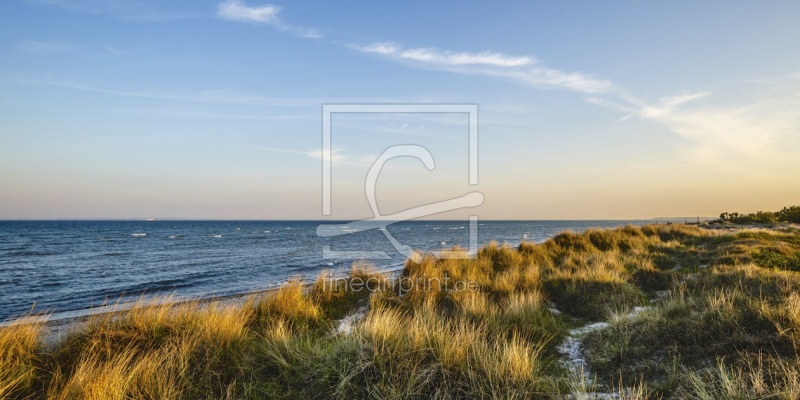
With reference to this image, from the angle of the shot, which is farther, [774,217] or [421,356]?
[774,217]

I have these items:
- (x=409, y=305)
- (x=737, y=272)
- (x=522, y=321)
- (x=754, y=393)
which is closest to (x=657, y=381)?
(x=754, y=393)

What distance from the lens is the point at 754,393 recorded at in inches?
141

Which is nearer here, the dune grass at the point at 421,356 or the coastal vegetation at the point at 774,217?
the dune grass at the point at 421,356

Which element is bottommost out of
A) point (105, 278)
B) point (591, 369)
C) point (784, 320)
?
point (105, 278)

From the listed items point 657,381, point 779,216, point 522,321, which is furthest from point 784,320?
point 779,216

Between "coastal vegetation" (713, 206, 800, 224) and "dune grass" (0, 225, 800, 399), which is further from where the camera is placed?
"coastal vegetation" (713, 206, 800, 224)

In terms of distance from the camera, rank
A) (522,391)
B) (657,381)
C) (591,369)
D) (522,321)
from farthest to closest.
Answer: (522,321)
(591,369)
(657,381)
(522,391)

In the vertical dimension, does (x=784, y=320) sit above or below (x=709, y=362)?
above

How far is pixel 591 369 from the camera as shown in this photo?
17.5ft

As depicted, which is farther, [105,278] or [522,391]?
[105,278]

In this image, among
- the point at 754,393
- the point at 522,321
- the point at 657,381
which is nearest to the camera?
the point at 754,393

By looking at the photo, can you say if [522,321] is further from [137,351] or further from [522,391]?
[137,351]

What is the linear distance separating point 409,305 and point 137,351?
5.41 m

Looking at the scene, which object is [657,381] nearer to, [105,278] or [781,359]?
[781,359]
